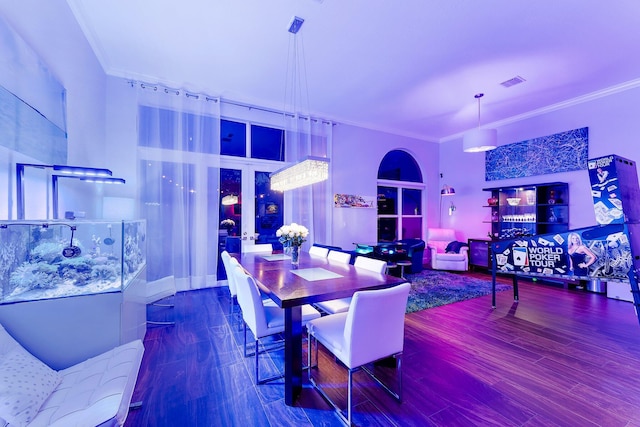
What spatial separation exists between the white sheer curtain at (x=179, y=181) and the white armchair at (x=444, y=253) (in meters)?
4.71

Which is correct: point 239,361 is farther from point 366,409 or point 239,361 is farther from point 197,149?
point 197,149

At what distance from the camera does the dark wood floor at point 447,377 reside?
167 centimetres

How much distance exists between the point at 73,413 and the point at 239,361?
1.29 metres

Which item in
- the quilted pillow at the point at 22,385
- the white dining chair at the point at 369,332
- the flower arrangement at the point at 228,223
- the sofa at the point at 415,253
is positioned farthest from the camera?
the sofa at the point at 415,253

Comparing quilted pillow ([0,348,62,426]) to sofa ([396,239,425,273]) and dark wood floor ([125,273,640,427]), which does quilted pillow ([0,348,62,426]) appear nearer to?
dark wood floor ([125,273,640,427])

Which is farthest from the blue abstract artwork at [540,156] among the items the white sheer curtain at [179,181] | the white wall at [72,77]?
the white wall at [72,77]

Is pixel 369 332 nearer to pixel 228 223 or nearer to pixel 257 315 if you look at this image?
pixel 257 315

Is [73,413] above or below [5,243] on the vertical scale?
below

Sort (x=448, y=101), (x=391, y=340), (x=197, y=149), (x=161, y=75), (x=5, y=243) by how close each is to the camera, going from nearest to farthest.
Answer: (x=5, y=243) → (x=391, y=340) → (x=161, y=75) → (x=197, y=149) → (x=448, y=101)

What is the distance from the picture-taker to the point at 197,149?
4.14 meters

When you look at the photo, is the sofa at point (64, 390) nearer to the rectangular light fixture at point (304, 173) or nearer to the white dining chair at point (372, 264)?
the white dining chair at point (372, 264)

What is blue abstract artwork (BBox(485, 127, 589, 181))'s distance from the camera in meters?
4.57

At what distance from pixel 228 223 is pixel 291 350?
10.6ft

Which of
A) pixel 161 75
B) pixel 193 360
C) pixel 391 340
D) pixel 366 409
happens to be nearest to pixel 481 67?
pixel 391 340
